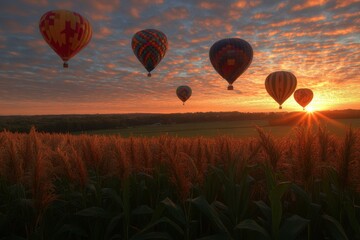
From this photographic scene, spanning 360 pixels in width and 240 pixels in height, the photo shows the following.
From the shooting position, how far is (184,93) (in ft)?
217

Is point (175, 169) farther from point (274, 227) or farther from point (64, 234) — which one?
point (64, 234)

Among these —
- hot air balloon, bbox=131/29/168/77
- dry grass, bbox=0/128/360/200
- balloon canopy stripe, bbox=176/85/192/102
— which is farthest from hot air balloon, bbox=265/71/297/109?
dry grass, bbox=0/128/360/200

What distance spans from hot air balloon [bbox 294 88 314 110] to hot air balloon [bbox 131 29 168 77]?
3430 centimetres

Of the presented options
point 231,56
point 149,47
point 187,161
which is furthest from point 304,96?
point 187,161

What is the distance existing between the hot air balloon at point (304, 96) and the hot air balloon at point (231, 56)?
30.9 m

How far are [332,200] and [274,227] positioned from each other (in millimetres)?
1050

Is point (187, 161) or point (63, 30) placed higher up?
point (63, 30)

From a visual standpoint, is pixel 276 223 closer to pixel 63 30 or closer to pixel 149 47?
pixel 63 30

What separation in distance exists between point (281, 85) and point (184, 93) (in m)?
28.4

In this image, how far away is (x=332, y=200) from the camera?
3.43 meters

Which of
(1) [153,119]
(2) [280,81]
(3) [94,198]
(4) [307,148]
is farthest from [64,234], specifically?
(1) [153,119]

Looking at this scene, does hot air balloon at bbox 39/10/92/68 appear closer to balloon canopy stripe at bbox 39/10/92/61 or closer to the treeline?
balloon canopy stripe at bbox 39/10/92/61

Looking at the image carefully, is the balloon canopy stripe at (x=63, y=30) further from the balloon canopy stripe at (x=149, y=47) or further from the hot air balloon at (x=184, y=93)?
the hot air balloon at (x=184, y=93)

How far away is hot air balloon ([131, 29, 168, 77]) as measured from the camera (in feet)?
125
